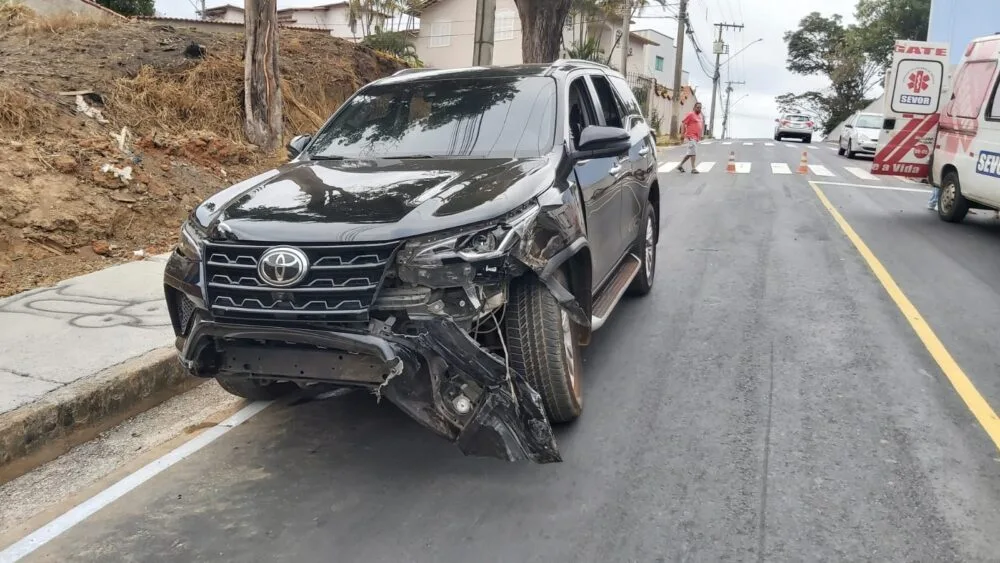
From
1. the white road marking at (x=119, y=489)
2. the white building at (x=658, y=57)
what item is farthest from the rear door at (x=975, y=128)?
the white building at (x=658, y=57)

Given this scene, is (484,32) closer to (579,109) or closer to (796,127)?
(579,109)

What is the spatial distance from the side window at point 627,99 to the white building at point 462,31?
1261 inches

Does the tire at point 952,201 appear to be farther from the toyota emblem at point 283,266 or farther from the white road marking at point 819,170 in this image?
the toyota emblem at point 283,266

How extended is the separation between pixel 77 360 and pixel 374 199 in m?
2.65

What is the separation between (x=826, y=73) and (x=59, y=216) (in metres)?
62.0

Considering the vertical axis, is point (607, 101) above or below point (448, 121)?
above

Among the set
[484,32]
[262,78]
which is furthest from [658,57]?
[262,78]

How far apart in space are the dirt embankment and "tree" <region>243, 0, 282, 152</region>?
0.37 meters

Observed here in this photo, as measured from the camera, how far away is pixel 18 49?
38.3ft

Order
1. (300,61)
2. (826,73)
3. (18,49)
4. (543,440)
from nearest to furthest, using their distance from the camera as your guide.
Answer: (543,440), (18,49), (300,61), (826,73)

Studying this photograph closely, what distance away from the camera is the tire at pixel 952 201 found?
36.2 ft

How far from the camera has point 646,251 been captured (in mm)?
6945

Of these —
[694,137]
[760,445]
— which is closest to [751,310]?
[760,445]

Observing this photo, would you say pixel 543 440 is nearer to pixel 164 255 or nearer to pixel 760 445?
pixel 760 445
